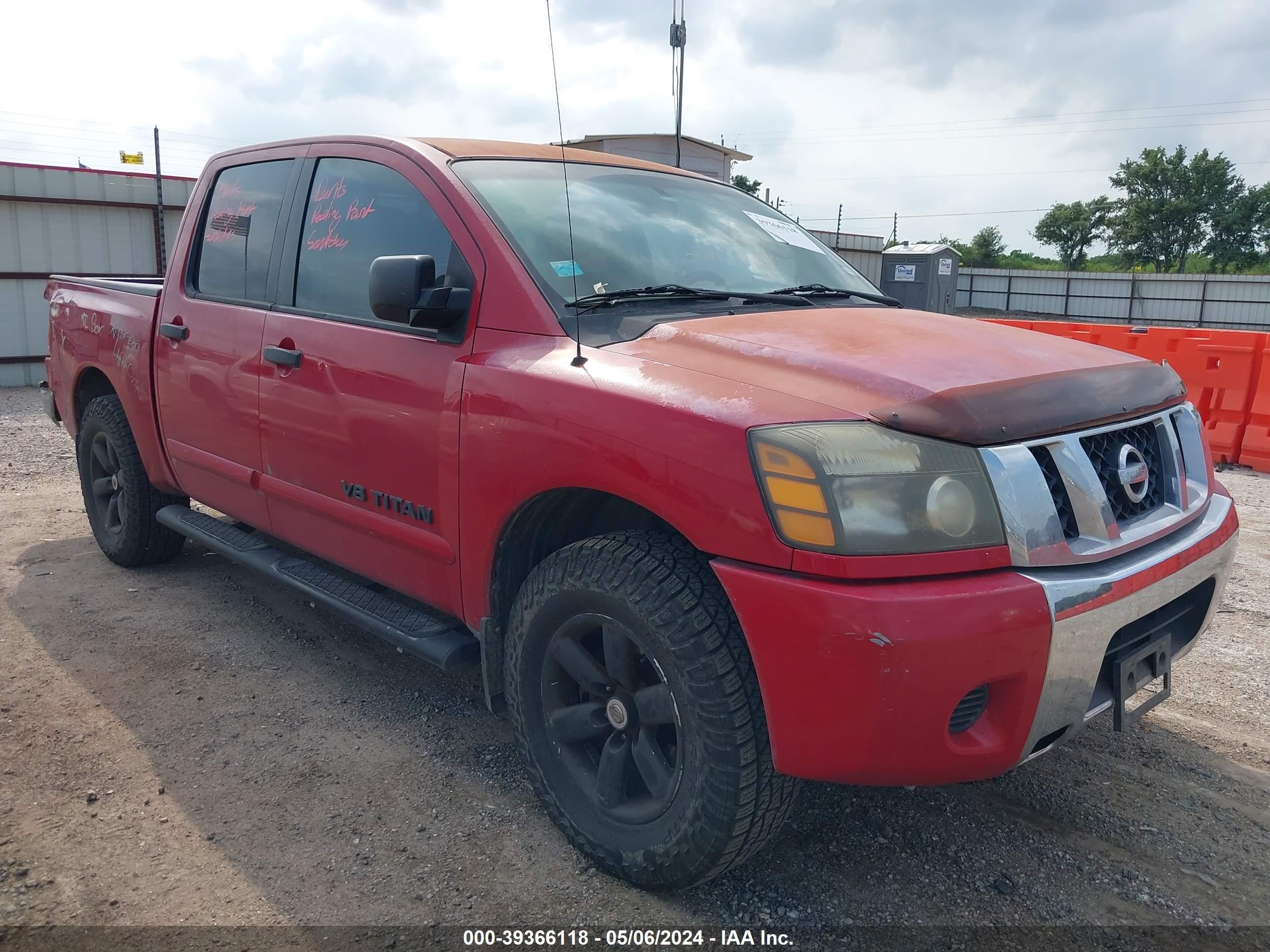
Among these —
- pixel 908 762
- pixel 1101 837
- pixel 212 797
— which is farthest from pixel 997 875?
pixel 212 797

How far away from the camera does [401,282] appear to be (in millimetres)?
2633

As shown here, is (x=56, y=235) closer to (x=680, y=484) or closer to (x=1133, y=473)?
(x=680, y=484)

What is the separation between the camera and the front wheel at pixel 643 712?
2.11 m

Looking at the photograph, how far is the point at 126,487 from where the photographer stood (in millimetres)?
4609

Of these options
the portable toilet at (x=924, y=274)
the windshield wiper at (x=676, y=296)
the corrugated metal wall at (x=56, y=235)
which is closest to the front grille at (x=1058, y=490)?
the windshield wiper at (x=676, y=296)

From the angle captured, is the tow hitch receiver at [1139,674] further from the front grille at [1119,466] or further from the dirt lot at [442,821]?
the front grille at [1119,466]

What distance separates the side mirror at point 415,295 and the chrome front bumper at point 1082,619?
1644 mm

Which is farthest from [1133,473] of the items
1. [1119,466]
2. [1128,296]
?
[1128,296]

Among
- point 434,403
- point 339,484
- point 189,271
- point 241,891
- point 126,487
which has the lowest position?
point 241,891

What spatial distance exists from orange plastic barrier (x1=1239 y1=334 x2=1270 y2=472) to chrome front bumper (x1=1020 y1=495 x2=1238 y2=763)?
6.45 metres

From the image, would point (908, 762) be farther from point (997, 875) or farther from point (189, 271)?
point (189, 271)

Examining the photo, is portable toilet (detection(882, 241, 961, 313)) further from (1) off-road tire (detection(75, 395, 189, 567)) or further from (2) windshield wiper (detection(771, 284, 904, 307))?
(1) off-road tire (detection(75, 395, 189, 567))

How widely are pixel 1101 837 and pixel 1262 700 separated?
1.34 m

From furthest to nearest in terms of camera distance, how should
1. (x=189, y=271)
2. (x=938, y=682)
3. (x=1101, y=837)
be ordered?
(x=189, y=271), (x=1101, y=837), (x=938, y=682)
